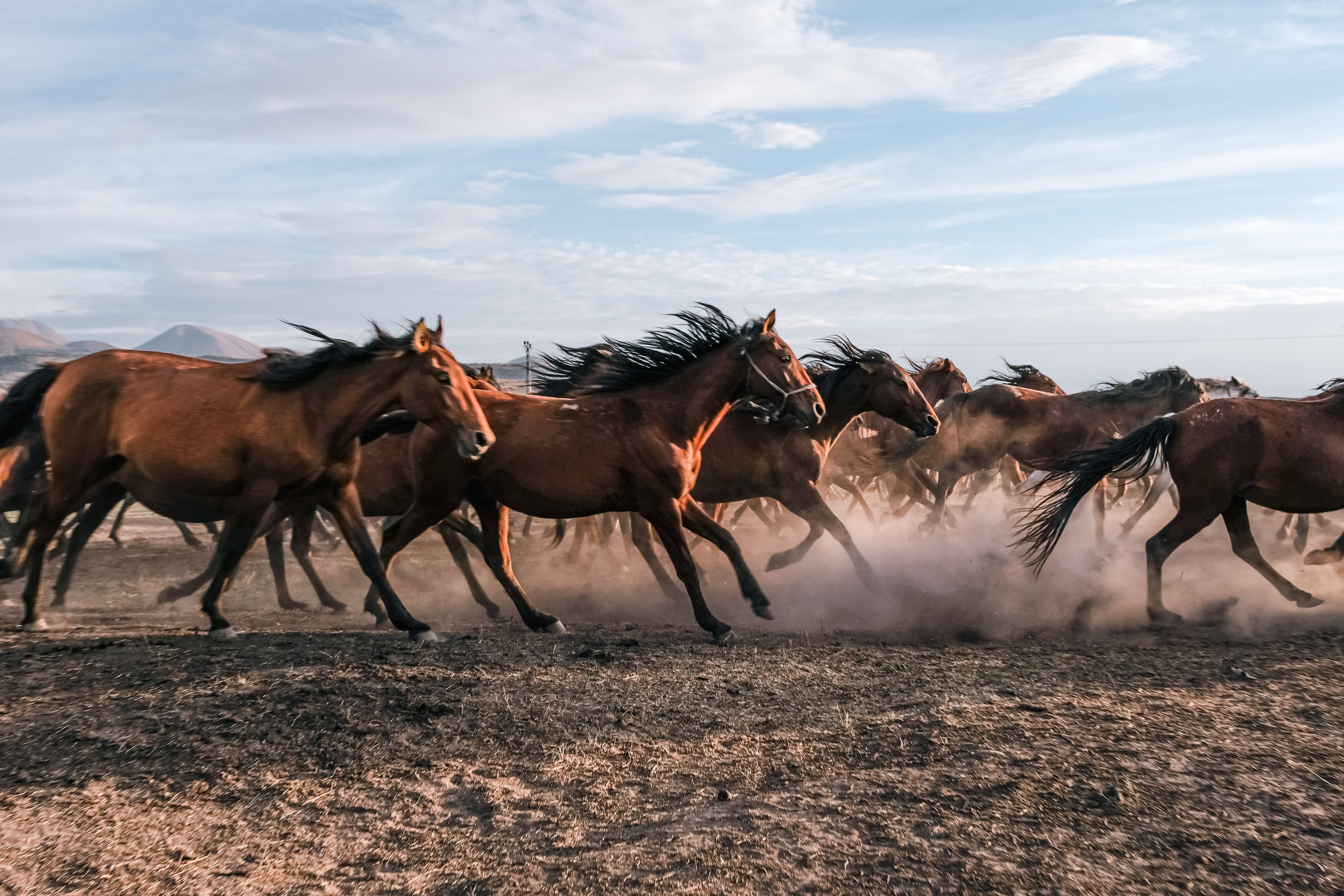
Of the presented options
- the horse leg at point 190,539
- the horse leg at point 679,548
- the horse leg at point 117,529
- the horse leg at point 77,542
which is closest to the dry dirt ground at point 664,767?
the horse leg at point 679,548

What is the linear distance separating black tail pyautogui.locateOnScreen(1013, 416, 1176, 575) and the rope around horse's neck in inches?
74.6

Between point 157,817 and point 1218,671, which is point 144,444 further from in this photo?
point 1218,671

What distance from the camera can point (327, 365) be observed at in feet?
21.1

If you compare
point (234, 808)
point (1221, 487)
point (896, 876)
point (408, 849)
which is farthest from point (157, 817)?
point (1221, 487)

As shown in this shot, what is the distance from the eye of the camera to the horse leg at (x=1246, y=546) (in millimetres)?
7090

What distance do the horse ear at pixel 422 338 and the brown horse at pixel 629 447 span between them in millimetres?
740

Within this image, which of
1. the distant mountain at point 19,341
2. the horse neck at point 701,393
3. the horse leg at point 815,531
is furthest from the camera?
the distant mountain at point 19,341

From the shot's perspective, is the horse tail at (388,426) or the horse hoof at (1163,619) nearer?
the horse hoof at (1163,619)

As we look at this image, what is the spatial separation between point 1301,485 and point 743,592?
13.0 feet

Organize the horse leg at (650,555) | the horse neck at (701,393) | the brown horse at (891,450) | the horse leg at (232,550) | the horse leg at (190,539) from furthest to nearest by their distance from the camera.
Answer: the horse leg at (190,539) → the brown horse at (891,450) → the horse leg at (650,555) → the horse neck at (701,393) → the horse leg at (232,550)

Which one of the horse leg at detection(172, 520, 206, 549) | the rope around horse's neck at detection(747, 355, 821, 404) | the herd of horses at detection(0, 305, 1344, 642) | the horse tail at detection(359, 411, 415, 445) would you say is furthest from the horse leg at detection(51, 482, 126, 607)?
the rope around horse's neck at detection(747, 355, 821, 404)

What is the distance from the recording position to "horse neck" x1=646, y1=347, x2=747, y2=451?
22.7 feet

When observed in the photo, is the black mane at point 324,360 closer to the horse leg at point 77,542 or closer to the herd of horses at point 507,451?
the herd of horses at point 507,451

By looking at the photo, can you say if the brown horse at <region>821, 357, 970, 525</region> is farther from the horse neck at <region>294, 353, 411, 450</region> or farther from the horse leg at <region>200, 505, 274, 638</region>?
the horse leg at <region>200, 505, 274, 638</region>
